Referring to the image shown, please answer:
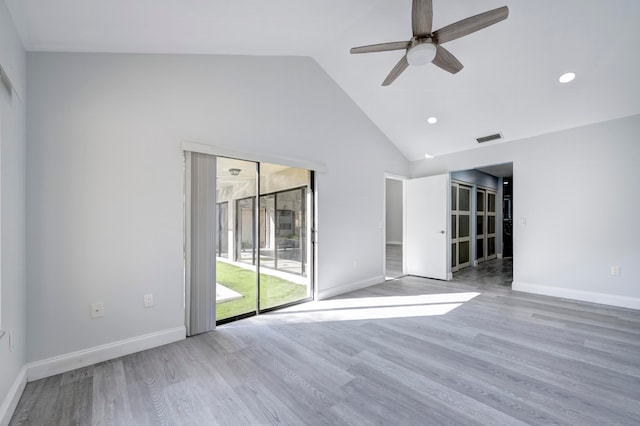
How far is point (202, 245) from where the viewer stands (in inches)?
112

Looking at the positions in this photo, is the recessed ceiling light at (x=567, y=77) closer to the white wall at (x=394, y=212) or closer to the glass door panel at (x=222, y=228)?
the glass door panel at (x=222, y=228)

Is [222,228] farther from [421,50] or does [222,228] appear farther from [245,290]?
[421,50]

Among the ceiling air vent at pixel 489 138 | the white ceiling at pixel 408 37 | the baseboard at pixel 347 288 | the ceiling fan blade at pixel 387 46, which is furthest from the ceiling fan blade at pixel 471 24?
the baseboard at pixel 347 288

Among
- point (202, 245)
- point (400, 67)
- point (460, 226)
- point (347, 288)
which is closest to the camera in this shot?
point (400, 67)

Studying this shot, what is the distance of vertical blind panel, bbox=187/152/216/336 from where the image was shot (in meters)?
2.78

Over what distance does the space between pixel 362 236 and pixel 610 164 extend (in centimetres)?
354

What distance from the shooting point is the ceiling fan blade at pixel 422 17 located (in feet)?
6.57

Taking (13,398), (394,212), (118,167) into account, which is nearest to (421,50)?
(118,167)

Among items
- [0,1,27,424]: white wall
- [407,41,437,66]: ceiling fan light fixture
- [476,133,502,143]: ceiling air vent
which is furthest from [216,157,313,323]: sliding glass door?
[476,133,502,143]: ceiling air vent

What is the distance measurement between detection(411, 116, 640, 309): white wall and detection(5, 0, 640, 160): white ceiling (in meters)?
0.31

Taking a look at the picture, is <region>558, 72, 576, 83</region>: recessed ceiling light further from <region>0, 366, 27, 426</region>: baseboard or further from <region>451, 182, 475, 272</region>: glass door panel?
<region>0, 366, 27, 426</region>: baseboard

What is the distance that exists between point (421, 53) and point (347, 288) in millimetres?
3321

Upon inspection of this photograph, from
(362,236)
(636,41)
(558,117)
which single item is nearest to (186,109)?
(362,236)

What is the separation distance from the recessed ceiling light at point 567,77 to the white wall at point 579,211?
105cm
